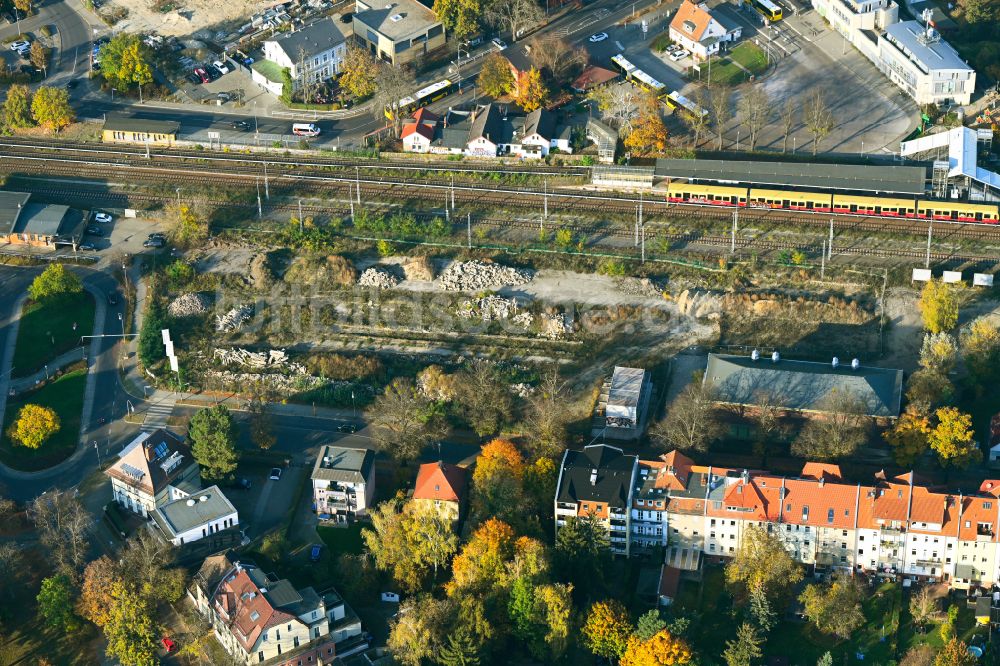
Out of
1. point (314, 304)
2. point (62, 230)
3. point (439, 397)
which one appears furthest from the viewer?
point (62, 230)

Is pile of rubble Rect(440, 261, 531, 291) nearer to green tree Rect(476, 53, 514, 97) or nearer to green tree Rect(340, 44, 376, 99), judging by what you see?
green tree Rect(476, 53, 514, 97)

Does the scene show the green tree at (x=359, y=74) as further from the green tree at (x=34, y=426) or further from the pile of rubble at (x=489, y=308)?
the green tree at (x=34, y=426)

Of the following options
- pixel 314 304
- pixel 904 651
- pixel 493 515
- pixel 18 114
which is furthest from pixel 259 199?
pixel 904 651

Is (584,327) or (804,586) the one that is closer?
(804,586)

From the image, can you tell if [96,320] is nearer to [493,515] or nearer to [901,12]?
[493,515]

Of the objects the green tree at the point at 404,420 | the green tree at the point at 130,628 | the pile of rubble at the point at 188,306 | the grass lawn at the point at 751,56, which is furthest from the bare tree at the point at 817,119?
the green tree at the point at 130,628
